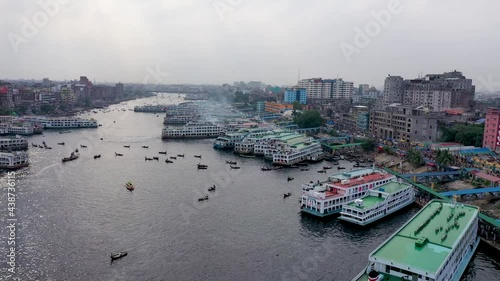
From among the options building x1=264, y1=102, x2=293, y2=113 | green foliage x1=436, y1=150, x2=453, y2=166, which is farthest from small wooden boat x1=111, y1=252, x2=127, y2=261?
building x1=264, y1=102, x2=293, y2=113

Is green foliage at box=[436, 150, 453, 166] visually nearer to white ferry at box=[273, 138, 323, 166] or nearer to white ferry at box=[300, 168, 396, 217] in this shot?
white ferry at box=[300, 168, 396, 217]

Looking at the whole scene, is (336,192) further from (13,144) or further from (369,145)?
(13,144)

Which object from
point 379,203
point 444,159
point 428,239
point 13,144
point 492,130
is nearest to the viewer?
point 428,239

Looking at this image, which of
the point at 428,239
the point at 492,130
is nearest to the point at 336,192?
the point at 428,239

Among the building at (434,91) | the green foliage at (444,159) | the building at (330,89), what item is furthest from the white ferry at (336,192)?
the building at (330,89)

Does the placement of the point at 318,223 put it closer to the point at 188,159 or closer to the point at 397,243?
the point at 397,243
